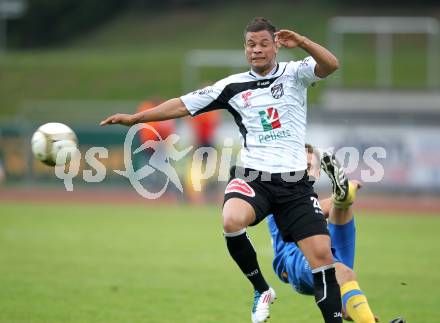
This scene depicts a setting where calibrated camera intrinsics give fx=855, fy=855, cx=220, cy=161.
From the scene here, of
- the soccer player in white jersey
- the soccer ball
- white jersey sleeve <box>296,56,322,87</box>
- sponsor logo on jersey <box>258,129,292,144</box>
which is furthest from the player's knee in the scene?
the soccer ball

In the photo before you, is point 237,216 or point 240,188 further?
point 240,188

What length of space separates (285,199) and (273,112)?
671 mm

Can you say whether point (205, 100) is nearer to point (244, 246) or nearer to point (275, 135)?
point (275, 135)

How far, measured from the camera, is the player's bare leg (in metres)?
6.24

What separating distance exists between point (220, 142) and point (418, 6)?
2463cm

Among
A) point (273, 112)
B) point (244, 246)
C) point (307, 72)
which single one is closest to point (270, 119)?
point (273, 112)

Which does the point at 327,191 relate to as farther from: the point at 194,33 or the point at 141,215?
the point at 194,33

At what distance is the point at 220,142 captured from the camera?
20500 mm

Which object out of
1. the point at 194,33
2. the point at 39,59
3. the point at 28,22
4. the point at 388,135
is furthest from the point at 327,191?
the point at 28,22

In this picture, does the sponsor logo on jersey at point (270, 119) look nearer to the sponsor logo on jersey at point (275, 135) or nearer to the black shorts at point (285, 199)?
the sponsor logo on jersey at point (275, 135)

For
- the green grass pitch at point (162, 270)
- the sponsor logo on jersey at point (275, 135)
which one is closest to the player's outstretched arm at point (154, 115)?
the sponsor logo on jersey at point (275, 135)

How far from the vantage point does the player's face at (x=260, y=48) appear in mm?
6406

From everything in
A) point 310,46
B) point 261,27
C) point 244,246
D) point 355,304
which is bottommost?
point 355,304

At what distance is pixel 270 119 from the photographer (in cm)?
648
